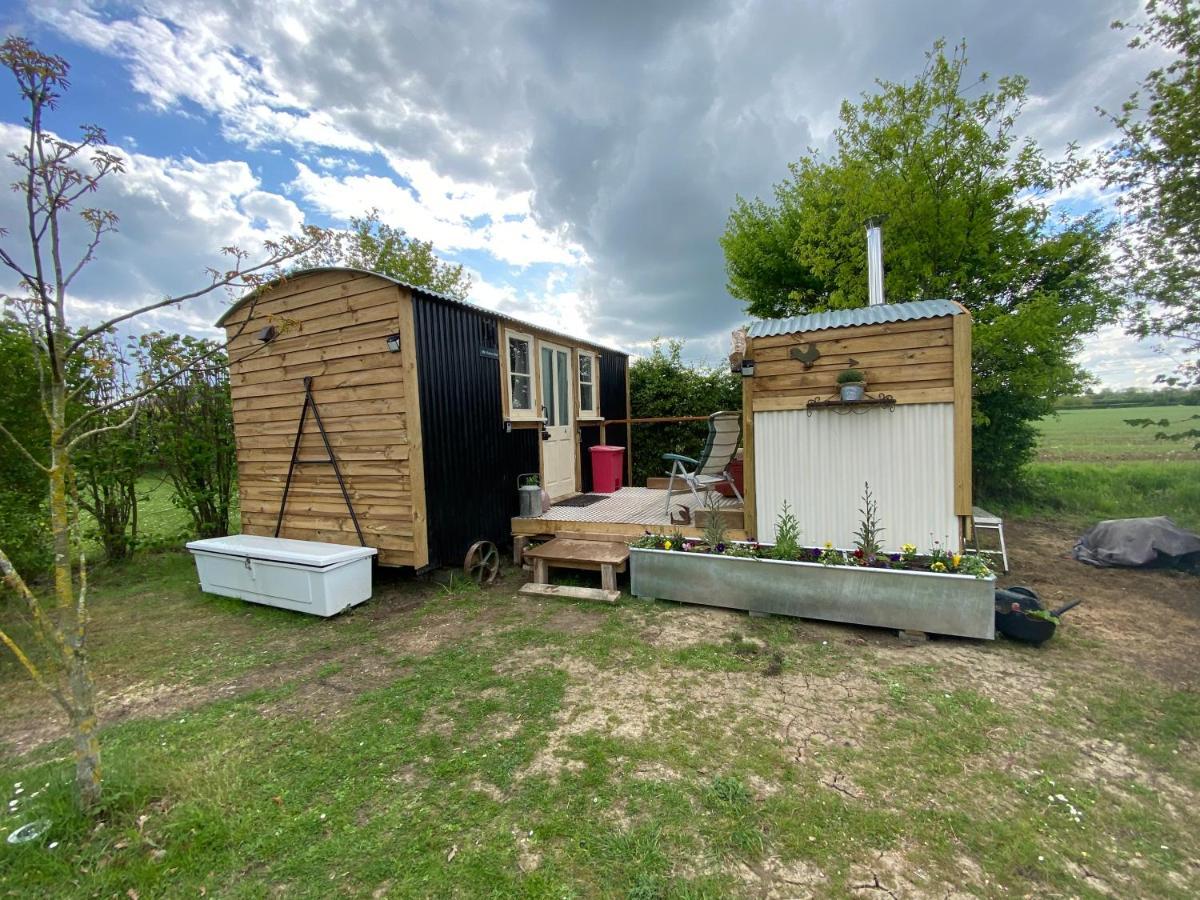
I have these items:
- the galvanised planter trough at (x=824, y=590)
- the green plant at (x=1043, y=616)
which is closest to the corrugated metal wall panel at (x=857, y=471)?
the galvanised planter trough at (x=824, y=590)

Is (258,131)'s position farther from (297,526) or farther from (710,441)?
(710,441)

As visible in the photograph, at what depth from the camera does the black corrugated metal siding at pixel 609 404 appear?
7.46m

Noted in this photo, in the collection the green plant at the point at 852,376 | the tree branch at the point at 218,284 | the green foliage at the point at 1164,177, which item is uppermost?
the green foliage at the point at 1164,177

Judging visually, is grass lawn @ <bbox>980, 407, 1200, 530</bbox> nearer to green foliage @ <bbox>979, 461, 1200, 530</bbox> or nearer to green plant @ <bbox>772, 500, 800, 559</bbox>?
green foliage @ <bbox>979, 461, 1200, 530</bbox>

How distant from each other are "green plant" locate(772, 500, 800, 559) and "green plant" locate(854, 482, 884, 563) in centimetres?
45

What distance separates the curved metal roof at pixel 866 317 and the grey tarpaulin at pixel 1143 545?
3.42 m

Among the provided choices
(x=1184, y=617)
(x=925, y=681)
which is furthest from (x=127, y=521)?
(x=1184, y=617)

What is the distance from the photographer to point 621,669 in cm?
308

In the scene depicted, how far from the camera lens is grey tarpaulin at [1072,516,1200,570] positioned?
4.72 metres

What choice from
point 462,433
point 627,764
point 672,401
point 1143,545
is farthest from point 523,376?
point 1143,545

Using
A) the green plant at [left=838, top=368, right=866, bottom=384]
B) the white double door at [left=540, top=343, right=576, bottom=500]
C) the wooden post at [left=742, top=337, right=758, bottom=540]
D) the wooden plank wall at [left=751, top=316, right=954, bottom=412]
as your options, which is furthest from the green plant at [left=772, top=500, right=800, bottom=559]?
the white double door at [left=540, top=343, right=576, bottom=500]

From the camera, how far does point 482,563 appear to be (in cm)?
497

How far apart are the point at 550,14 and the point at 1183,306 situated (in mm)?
8004

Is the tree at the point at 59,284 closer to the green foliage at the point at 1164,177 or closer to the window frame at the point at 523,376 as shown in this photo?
the window frame at the point at 523,376
